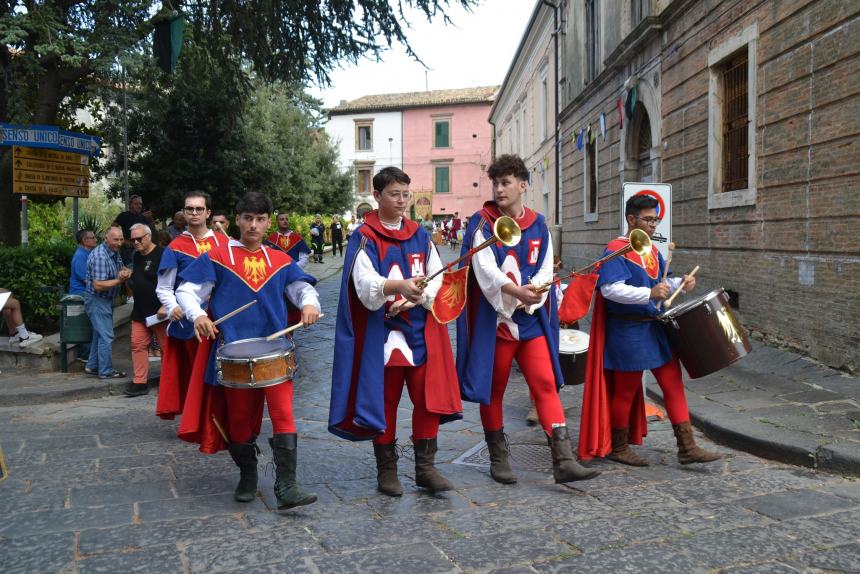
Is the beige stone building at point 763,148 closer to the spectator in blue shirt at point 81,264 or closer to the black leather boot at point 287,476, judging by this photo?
the black leather boot at point 287,476

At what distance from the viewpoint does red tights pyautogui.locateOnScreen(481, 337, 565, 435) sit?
4660mm

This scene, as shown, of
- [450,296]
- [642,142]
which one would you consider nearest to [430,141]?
[642,142]

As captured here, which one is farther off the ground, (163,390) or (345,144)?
(345,144)

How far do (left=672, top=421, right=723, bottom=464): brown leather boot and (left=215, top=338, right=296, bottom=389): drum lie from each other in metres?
2.50

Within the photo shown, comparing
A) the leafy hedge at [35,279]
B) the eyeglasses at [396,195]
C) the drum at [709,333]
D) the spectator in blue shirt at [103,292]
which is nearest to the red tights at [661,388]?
the drum at [709,333]

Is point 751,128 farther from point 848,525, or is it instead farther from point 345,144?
point 345,144

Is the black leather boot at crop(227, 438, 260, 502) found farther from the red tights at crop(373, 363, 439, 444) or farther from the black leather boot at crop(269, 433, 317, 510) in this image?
the red tights at crop(373, 363, 439, 444)

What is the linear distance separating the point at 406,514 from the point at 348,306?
1157 mm

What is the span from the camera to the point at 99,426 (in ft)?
Answer: 21.6

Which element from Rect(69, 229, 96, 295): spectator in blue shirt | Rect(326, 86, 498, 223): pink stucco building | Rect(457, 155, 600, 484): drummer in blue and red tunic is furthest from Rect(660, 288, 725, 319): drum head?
Rect(326, 86, 498, 223): pink stucco building

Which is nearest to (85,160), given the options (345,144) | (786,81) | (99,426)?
(99,426)

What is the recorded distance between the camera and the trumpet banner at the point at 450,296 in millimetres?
4398

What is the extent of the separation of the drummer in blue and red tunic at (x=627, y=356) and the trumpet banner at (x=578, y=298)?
0.23ft

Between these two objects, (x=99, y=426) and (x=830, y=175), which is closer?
(x=99, y=426)
